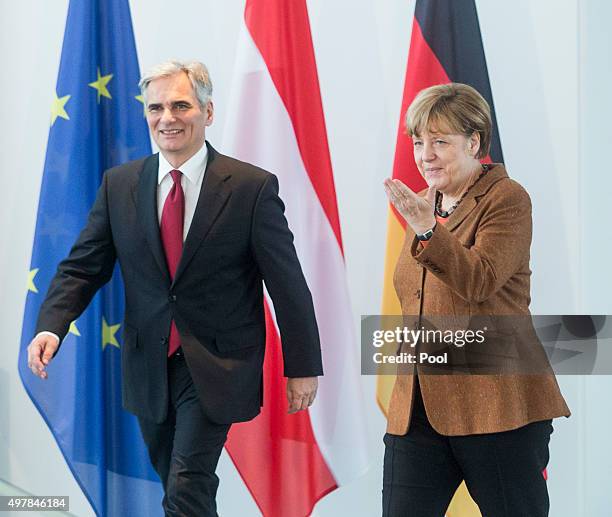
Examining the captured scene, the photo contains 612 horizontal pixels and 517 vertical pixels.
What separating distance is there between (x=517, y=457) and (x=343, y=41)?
2.00 metres

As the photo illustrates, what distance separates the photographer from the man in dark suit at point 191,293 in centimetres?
254

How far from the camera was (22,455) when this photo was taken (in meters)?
4.35

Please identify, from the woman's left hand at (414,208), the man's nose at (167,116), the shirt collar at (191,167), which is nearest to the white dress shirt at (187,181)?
the shirt collar at (191,167)

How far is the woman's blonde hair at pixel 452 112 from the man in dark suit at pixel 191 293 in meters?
0.60

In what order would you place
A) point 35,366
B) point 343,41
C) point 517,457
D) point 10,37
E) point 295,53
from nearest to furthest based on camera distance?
point 517,457 < point 35,366 < point 295,53 < point 343,41 < point 10,37

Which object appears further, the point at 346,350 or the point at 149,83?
the point at 346,350

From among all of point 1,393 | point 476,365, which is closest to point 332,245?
point 476,365

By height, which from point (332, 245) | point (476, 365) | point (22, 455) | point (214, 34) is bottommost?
point (22, 455)

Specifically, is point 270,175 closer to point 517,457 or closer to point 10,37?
point 517,457

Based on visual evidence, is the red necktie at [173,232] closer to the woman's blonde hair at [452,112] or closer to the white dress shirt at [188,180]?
the white dress shirt at [188,180]

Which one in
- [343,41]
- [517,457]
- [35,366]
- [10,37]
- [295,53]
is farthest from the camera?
[10,37]

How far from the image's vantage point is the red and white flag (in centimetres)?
319

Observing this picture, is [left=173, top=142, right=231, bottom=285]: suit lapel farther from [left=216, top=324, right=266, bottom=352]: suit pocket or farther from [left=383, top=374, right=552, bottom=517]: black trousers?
[left=383, top=374, right=552, bottom=517]: black trousers

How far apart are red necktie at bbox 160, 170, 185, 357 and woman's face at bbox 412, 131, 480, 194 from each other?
2.46ft
